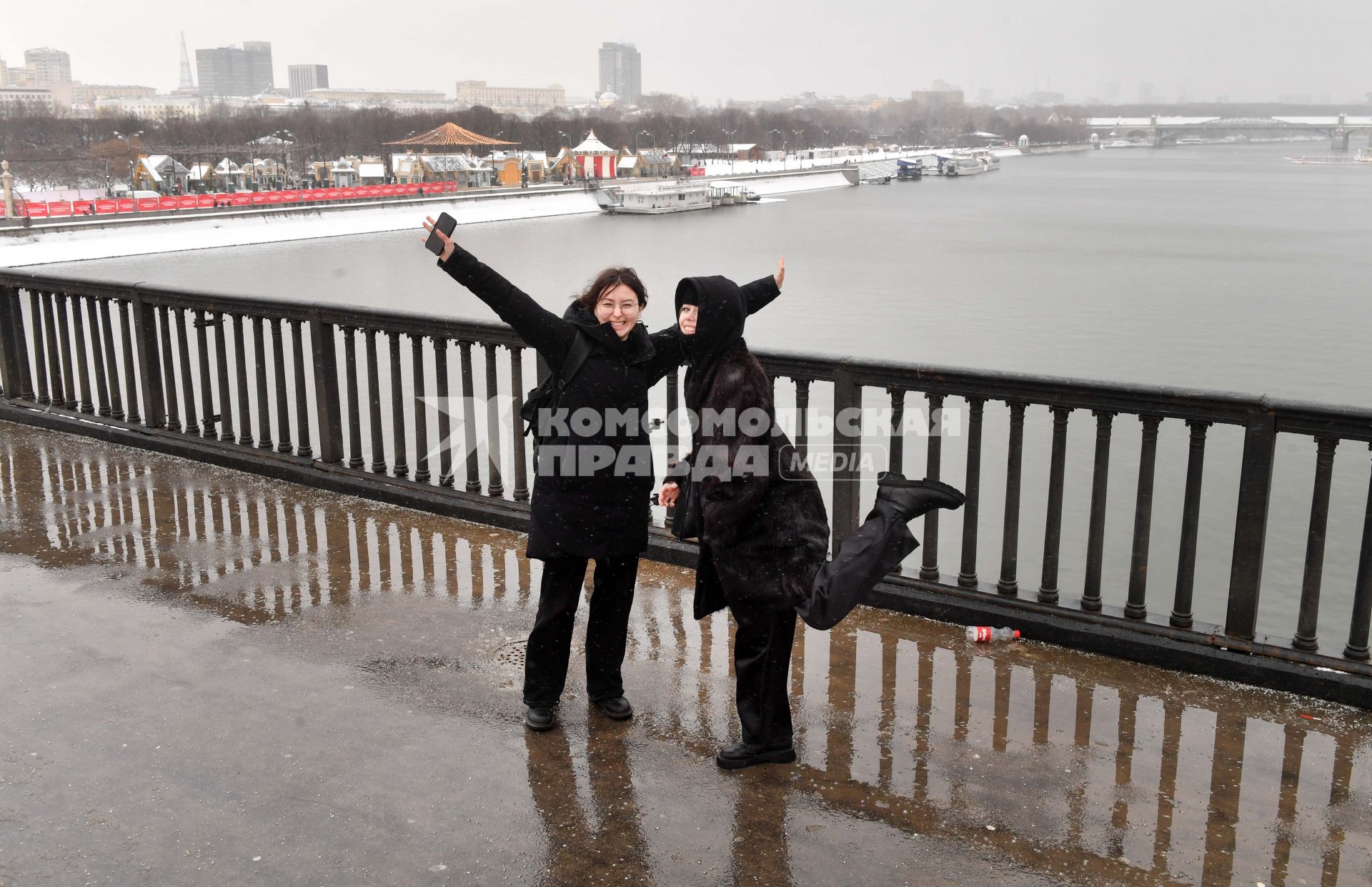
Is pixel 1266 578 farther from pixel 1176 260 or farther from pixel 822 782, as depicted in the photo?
pixel 1176 260

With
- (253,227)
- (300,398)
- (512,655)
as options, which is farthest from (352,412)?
(253,227)

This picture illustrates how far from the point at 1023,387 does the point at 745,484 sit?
1671 millimetres

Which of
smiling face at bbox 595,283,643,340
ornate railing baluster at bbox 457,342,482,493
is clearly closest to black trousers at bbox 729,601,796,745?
smiling face at bbox 595,283,643,340

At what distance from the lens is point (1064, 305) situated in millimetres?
45344

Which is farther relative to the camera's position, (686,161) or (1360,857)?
(686,161)

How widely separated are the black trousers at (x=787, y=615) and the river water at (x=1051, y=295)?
1637 mm

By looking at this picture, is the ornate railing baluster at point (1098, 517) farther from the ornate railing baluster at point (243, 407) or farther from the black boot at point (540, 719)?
the ornate railing baluster at point (243, 407)

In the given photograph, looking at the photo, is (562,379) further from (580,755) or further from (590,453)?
(580,755)

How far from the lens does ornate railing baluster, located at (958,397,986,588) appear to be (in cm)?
468

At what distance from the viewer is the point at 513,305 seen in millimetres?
3604

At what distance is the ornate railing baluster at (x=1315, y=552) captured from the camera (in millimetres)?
4109

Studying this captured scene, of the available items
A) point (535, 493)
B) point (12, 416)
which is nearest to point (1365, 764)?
point (535, 493)

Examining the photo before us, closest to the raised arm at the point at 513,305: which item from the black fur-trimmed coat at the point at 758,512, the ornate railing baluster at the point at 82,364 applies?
the black fur-trimmed coat at the point at 758,512

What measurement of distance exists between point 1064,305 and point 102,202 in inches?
2178
